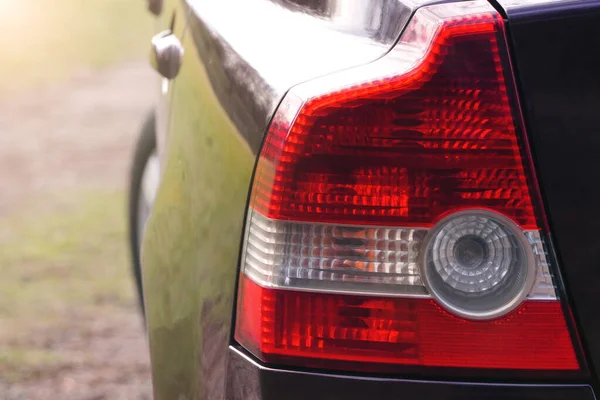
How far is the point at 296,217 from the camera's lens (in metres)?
1.44

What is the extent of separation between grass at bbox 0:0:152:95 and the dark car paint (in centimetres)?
810

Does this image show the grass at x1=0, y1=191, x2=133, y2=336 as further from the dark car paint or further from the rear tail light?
the dark car paint

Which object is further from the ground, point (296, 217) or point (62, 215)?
point (296, 217)

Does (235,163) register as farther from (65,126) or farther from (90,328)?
(65,126)

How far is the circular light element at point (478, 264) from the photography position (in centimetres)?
140

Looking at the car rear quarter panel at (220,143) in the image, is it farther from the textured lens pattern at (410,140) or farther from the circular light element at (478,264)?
the circular light element at (478,264)

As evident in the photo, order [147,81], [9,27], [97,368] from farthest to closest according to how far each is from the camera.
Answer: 1. [9,27]
2. [147,81]
3. [97,368]

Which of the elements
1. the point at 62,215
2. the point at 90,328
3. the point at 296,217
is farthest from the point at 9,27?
the point at 296,217

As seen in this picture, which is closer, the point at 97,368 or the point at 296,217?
the point at 296,217

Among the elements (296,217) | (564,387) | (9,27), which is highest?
(296,217)

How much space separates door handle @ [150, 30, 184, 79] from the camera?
223cm

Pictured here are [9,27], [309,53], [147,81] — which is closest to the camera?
[309,53]

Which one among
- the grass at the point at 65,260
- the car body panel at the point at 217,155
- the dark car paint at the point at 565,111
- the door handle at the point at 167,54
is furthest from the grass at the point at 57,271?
the dark car paint at the point at 565,111

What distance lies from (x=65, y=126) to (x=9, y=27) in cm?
471
